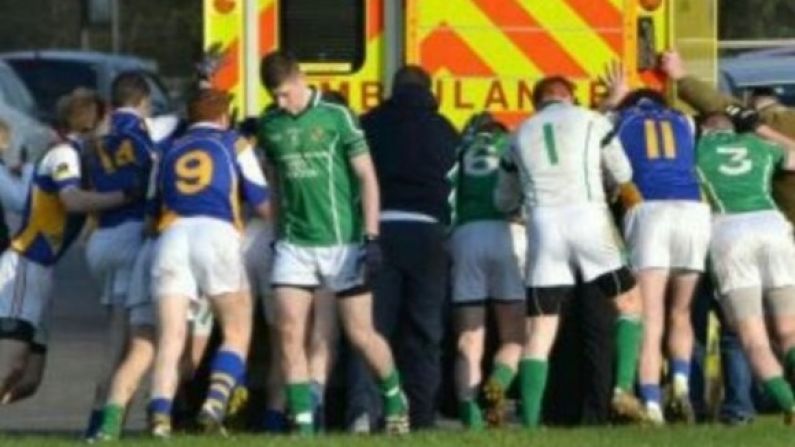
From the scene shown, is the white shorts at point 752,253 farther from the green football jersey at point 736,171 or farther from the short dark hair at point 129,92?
the short dark hair at point 129,92

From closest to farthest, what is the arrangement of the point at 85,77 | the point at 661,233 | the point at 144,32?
1. the point at 661,233
2. the point at 85,77
3. the point at 144,32

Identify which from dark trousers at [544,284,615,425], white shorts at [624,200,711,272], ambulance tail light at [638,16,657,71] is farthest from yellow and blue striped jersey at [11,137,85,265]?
ambulance tail light at [638,16,657,71]

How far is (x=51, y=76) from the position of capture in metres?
43.4

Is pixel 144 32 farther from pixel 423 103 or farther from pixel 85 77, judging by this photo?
pixel 423 103

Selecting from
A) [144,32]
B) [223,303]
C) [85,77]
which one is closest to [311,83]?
[223,303]

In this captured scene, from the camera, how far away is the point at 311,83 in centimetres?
1891

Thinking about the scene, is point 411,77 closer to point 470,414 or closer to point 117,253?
point 117,253

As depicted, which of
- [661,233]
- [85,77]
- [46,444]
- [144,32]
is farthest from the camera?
[144,32]

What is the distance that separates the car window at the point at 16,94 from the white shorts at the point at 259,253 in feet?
72.4

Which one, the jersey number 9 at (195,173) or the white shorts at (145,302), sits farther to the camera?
the white shorts at (145,302)

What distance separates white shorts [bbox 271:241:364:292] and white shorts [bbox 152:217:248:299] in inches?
9.5

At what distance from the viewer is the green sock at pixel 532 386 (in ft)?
60.2

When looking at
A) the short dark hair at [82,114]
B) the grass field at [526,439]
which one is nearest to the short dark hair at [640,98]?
the grass field at [526,439]

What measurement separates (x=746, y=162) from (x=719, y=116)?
33cm
